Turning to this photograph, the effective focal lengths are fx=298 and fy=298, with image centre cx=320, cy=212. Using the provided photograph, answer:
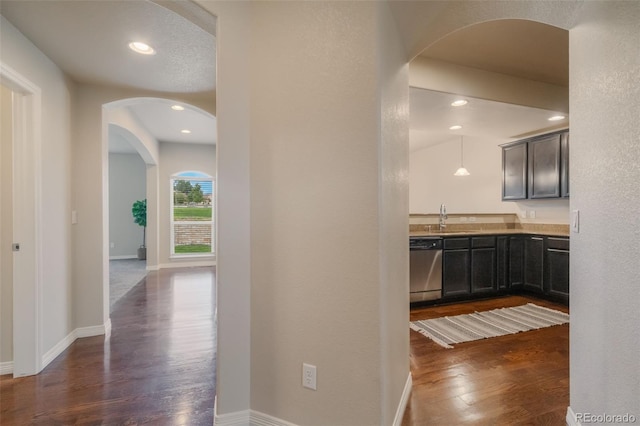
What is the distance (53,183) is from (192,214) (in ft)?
15.9

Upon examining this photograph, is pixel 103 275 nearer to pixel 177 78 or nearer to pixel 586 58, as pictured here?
pixel 177 78

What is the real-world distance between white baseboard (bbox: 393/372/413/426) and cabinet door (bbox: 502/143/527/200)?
3.84 metres

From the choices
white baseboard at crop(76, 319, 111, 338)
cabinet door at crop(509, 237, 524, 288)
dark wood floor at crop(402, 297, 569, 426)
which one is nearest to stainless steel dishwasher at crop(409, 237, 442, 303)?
dark wood floor at crop(402, 297, 569, 426)

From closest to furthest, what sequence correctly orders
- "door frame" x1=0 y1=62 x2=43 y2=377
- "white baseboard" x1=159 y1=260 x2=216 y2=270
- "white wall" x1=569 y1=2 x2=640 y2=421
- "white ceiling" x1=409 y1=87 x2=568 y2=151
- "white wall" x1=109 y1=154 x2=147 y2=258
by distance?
"white wall" x1=569 y1=2 x2=640 y2=421 < "door frame" x1=0 y1=62 x2=43 y2=377 < "white ceiling" x1=409 y1=87 x2=568 y2=151 < "white baseboard" x1=159 y1=260 x2=216 y2=270 < "white wall" x1=109 y1=154 x2=147 y2=258

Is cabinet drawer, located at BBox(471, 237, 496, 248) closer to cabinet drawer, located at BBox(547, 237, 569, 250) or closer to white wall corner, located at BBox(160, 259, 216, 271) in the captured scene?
cabinet drawer, located at BBox(547, 237, 569, 250)

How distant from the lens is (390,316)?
5.17ft

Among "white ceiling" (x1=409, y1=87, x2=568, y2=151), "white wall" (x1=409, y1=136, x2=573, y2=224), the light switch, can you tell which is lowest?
the light switch

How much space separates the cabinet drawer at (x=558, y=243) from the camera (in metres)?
3.85

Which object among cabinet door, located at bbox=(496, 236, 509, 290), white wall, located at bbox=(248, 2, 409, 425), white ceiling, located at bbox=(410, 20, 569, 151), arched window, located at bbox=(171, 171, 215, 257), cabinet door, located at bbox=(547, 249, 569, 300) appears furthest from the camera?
arched window, located at bbox=(171, 171, 215, 257)

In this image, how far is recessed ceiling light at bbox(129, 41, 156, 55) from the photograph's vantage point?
240cm

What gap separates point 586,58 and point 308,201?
162cm

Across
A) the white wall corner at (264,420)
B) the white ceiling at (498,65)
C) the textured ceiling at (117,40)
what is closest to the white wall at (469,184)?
the white ceiling at (498,65)

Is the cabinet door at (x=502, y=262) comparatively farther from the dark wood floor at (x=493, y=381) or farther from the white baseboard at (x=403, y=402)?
the white baseboard at (x=403, y=402)

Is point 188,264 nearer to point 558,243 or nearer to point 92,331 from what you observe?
point 92,331
